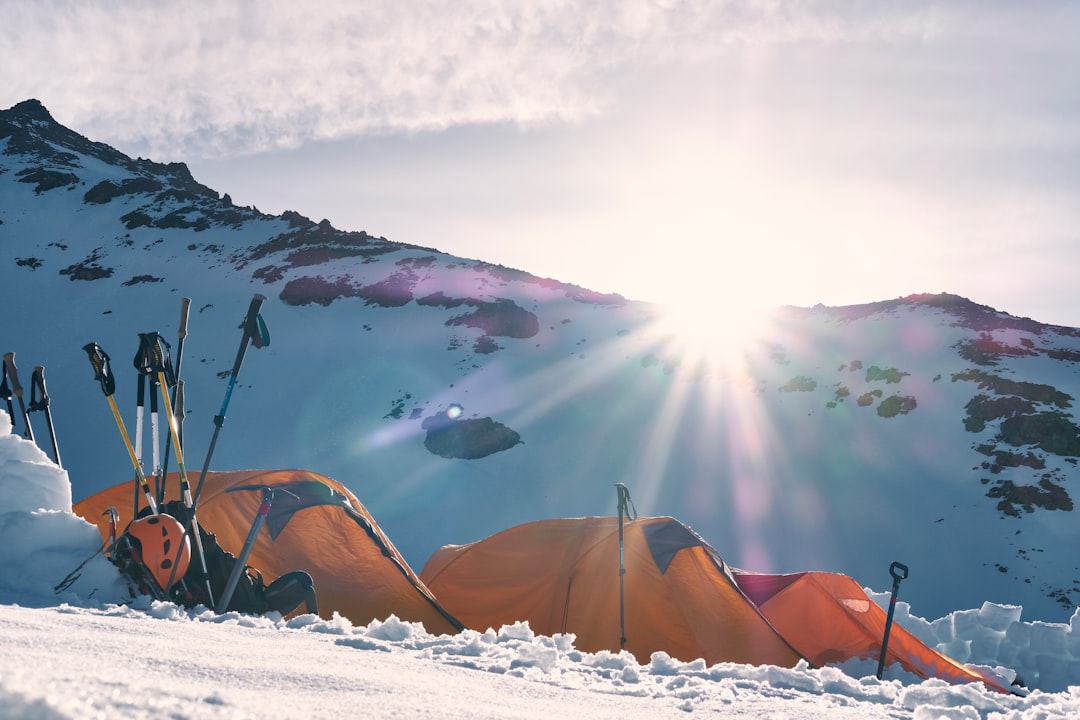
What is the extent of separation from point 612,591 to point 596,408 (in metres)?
19.1

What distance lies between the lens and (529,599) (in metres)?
10.4

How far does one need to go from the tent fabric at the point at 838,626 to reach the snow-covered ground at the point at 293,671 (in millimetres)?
3922

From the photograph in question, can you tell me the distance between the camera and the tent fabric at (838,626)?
8.98 m

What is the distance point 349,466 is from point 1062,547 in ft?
70.8

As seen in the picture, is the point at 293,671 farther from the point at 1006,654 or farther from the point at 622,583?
the point at 1006,654

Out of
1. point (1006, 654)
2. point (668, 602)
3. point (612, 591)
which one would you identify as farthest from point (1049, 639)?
point (612, 591)

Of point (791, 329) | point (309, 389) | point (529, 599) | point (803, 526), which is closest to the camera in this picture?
point (529, 599)

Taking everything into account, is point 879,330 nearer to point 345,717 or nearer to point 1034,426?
point 1034,426

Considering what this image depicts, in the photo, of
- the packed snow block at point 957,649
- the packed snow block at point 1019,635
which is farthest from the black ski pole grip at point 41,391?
the packed snow block at point 1019,635

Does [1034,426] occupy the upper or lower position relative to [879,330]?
lower

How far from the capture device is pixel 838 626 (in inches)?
376

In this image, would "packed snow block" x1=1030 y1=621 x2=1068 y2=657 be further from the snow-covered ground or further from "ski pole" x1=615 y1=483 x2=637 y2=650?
"ski pole" x1=615 y1=483 x2=637 y2=650

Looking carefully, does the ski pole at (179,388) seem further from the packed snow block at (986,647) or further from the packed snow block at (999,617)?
the packed snow block at (999,617)

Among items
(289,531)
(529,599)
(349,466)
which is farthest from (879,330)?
(289,531)
